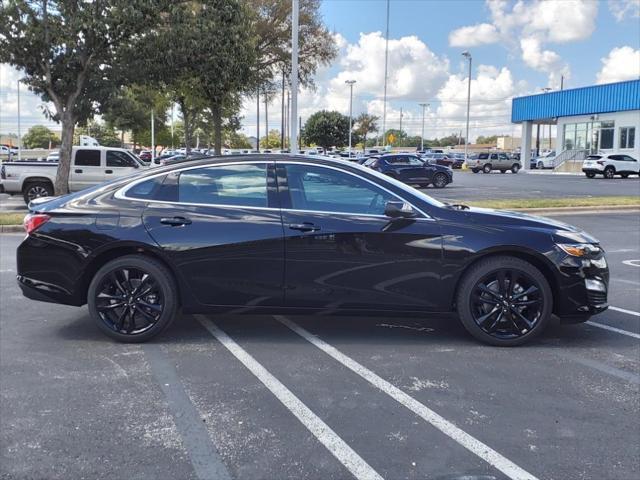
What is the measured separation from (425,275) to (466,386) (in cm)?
102

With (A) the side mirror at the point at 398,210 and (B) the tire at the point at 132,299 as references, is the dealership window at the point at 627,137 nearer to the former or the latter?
(A) the side mirror at the point at 398,210

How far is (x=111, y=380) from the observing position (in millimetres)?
4242

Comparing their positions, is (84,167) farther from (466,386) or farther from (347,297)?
(466,386)

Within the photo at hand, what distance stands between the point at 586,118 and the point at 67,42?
145 ft

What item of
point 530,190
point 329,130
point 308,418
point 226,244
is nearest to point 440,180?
point 530,190

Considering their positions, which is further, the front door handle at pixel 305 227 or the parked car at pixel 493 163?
the parked car at pixel 493 163

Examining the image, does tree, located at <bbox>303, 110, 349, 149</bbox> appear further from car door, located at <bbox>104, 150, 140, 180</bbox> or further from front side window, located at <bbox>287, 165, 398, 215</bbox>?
front side window, located at <bbox>287, 165, 398, 215</bbox>

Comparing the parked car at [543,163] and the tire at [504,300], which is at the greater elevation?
the parked car at [543,163]

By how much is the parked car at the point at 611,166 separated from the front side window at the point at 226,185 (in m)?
36.1

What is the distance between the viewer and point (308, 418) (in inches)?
143

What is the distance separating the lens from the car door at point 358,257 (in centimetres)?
485

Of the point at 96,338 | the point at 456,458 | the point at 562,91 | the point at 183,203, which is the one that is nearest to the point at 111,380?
the point at 96,338

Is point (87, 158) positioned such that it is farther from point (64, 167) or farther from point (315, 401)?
point (315, 401)

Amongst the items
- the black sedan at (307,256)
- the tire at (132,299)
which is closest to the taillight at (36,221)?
the black sedan at (307,256)
